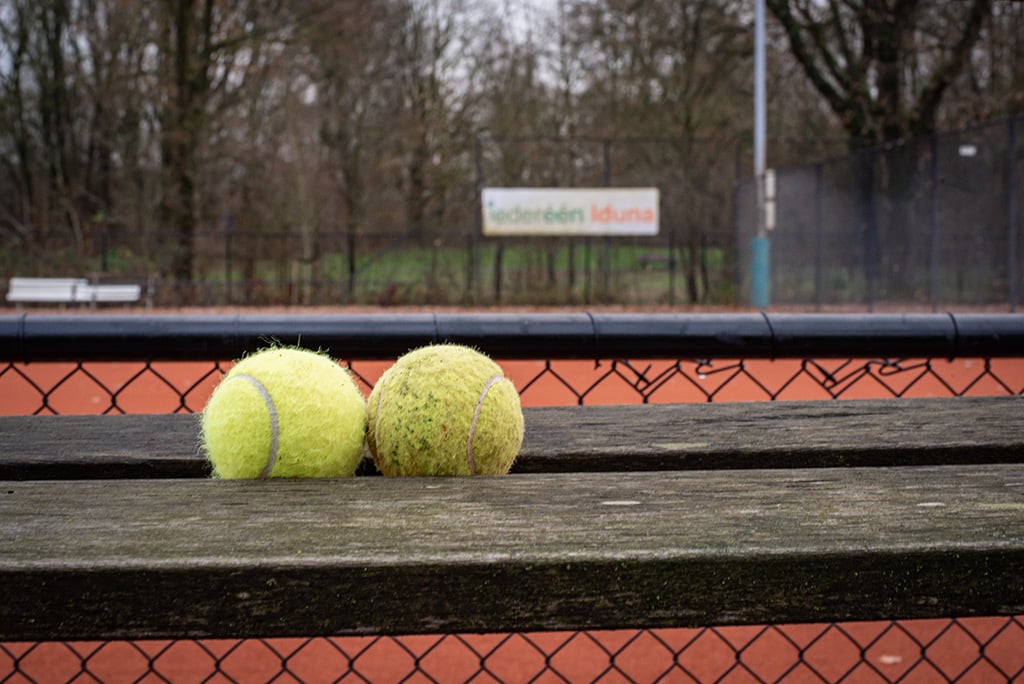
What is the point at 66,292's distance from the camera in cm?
2098

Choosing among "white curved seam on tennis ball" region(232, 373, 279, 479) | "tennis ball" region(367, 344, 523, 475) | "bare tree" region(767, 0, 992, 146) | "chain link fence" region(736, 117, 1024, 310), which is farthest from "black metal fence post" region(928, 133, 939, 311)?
"white curved seam on tennis ball" region(232, 373, 279, 479)

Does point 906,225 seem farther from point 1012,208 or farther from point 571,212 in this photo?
→ point 571,212

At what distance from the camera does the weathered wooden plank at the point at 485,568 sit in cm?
83

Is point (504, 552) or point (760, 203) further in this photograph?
point (760, 203)

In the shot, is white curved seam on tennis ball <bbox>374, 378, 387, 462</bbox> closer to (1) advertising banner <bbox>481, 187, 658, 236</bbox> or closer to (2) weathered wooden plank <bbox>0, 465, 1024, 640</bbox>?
(2) weathered wooden plank <bbox>0, 465, 1024, 640</bbox>

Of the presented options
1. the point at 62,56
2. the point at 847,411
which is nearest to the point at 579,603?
the point at 847,411

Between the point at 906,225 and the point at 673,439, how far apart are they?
17590 mm

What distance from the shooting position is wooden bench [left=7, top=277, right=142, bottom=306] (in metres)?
20.8

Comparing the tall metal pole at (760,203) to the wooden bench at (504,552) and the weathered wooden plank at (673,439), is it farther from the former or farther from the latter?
the wooden bench at (504,552)

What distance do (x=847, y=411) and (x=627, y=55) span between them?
25.6 m

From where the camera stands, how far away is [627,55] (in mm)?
26094

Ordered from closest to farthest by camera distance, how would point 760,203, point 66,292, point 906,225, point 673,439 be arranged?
point 673,439, point 906,225, point 760,203, point 66,292

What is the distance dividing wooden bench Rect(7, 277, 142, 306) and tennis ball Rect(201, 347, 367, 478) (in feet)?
68.5

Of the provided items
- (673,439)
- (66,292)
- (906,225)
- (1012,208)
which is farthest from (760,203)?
(673,439)
